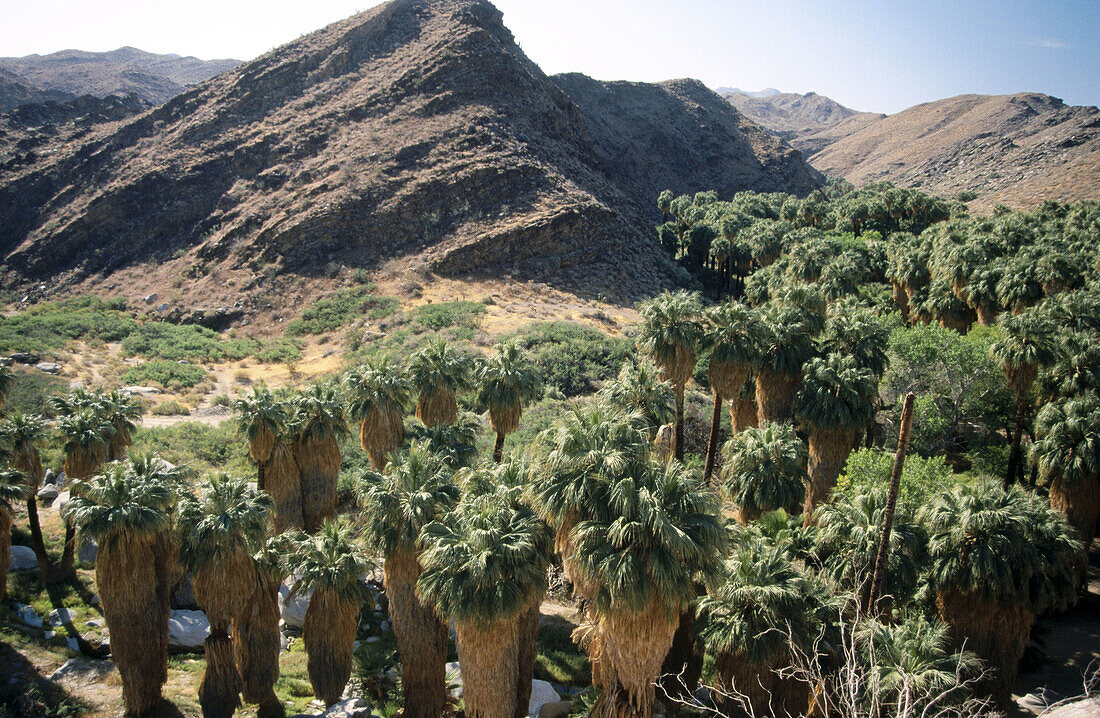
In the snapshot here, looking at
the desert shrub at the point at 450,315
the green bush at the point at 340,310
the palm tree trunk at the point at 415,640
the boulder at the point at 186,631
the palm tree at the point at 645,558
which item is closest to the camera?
the palm tree at the point at 645,558

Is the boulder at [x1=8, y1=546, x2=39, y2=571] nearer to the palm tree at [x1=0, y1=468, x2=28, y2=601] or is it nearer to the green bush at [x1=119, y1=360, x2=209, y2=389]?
the palm tree at [x1=0, y1=468, x2=28, y2=601]

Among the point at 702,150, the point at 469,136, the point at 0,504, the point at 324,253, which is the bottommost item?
the point at 0,504

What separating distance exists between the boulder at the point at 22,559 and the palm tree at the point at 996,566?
2927 centimetres

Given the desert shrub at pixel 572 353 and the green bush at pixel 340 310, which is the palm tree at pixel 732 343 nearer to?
the desert shrub at pixel 572 353

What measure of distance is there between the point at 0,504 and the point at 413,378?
12.3m

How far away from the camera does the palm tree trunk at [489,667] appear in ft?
46.9

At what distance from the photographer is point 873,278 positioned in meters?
56.1

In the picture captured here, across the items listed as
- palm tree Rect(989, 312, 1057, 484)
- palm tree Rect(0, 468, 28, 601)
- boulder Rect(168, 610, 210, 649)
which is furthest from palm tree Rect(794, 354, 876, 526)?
palm tree Rect(0, 468, 28, 601)

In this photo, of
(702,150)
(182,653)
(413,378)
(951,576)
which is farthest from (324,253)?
(702,150)

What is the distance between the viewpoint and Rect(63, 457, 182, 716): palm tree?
15.7 meters

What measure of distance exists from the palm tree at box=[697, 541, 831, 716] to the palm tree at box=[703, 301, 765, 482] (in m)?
8.87

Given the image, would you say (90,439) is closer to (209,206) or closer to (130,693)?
(130,693)

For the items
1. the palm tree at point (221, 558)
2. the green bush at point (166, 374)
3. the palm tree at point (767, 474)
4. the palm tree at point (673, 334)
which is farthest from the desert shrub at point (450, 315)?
the palm tree at point (221, 558)

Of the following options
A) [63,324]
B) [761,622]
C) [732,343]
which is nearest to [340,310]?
[63,324]
